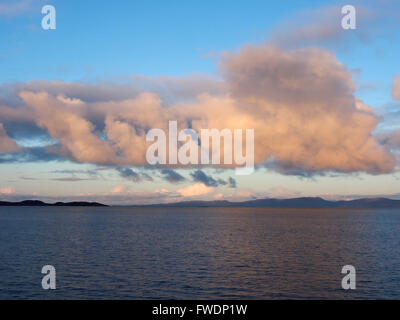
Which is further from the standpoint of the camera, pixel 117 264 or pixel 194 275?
pixel 117 264

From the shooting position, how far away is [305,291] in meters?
48.1

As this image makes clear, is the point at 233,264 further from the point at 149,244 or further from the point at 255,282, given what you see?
the point at 149,244

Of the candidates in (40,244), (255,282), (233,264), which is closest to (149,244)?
(40,244)

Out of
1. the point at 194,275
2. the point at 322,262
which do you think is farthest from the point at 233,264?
the point at 322,262
